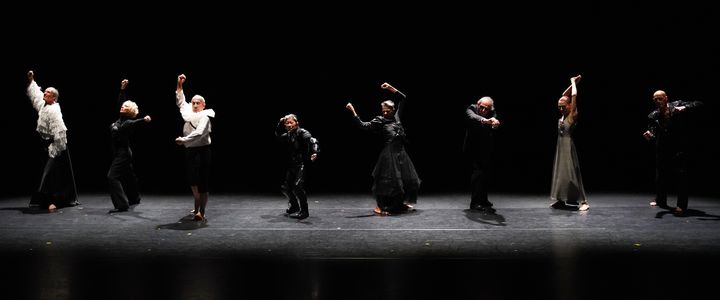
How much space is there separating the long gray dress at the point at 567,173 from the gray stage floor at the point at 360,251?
21 cm

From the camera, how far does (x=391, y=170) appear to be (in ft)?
23.7

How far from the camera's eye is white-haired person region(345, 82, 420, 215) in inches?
285

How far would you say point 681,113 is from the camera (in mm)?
7086

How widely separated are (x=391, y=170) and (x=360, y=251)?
1.85m

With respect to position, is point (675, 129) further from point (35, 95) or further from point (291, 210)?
point (35, 95)

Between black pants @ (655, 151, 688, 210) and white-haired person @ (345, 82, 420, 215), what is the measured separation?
2.65 metres

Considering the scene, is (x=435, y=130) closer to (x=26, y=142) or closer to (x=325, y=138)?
(x=325, y=138)

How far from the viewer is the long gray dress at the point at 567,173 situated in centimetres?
747

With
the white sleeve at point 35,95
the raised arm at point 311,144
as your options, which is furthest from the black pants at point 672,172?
the white sleeve at point 35,95

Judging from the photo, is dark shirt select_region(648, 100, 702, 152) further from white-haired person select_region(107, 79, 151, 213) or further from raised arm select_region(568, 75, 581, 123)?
white-haired person select_region(107, 79, 151, 213)

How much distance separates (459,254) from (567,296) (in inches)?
50.6

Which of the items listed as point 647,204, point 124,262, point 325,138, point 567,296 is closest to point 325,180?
point 325,138

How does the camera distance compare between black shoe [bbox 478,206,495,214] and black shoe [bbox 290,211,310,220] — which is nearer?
black shoe [bbox 290,211,310,220]

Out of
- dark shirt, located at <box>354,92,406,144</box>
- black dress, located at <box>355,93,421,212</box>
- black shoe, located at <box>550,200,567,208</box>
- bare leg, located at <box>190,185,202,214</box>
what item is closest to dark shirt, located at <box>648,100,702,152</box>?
black shoe, located at <box>550,200,567,208</box>
